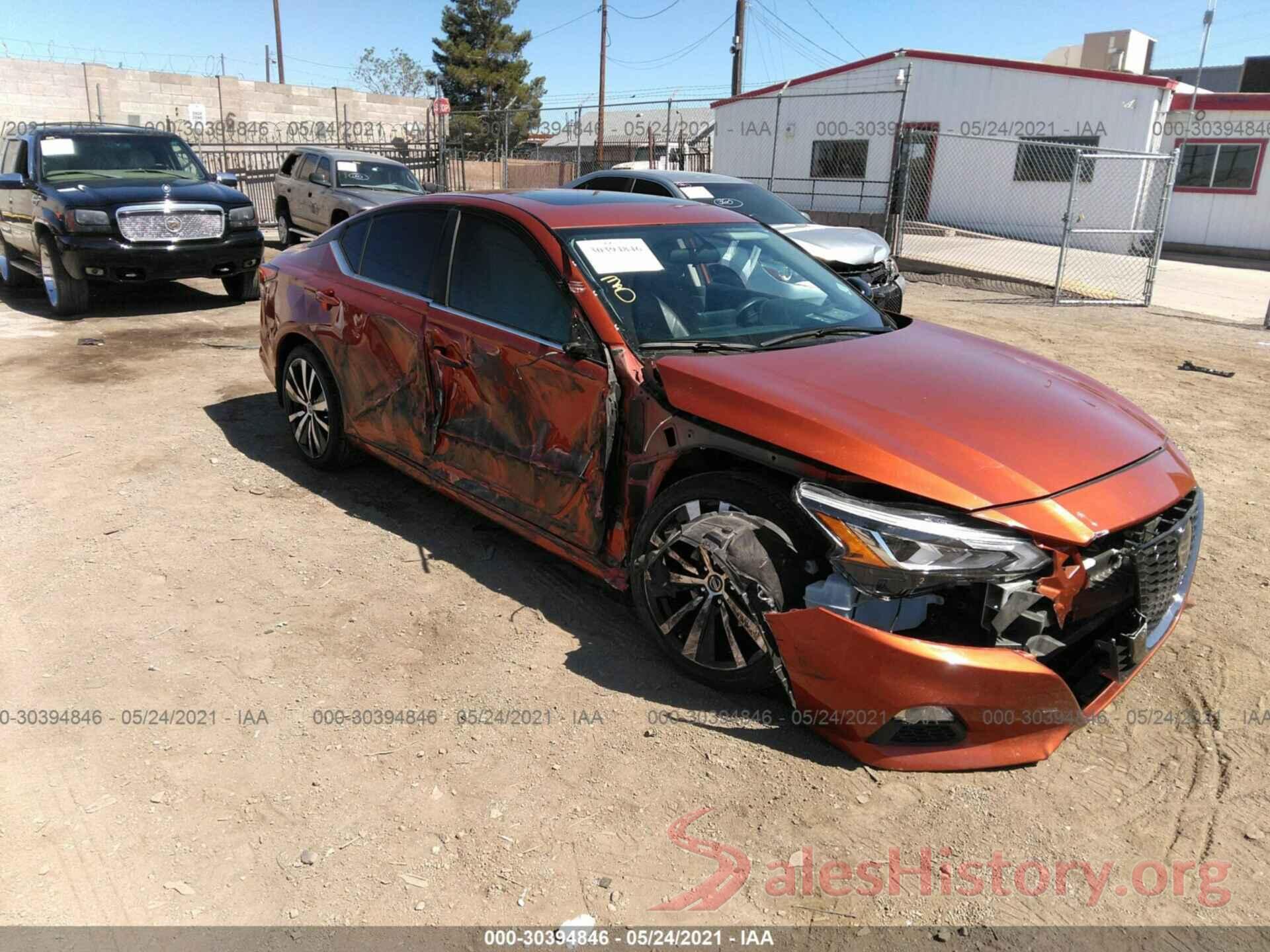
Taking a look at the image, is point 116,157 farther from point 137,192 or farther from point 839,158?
point 839,158

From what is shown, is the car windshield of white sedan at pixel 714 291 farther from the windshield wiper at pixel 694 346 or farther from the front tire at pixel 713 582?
the front tire at pixel 713 582

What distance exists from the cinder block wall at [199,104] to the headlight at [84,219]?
676 inches

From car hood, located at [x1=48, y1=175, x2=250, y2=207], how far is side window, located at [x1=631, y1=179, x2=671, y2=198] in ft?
14.8

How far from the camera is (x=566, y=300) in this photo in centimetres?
371

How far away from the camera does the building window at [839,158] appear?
80.1 ft

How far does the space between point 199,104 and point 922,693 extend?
108ft

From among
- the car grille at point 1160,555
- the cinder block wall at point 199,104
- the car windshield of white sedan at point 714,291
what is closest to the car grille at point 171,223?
the car windshield of white sedan at point 714,291

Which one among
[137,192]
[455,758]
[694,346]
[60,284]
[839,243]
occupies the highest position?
[137,192]

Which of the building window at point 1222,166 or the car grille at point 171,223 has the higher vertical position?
the building window at point 1222,166

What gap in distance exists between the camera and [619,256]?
3.87 m

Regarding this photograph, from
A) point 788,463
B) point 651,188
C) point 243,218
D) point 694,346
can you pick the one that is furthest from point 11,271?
point 788,463

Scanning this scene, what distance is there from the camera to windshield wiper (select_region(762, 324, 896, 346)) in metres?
3.70

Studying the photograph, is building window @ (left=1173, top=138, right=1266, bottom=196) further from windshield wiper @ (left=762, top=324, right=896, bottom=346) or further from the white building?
windshield wiper @ (left=762, top=324, right=896, bottom=346)

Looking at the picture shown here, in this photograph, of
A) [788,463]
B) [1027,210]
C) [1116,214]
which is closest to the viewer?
[788,463]
